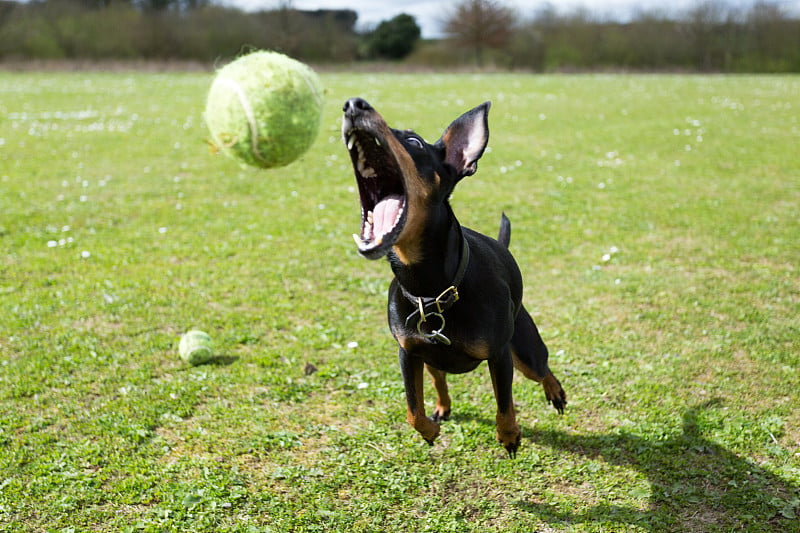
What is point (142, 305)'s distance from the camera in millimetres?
6004

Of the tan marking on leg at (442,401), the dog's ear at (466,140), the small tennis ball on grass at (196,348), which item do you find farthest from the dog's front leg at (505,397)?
the small tennis ball on grass at (196,348)

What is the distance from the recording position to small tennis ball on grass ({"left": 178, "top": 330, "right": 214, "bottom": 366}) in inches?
194

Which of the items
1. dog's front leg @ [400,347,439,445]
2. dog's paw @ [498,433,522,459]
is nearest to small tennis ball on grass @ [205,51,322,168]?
dog's front leg @ [400,347,439,445]

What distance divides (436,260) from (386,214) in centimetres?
38

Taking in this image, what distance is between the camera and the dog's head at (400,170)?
2531 mm

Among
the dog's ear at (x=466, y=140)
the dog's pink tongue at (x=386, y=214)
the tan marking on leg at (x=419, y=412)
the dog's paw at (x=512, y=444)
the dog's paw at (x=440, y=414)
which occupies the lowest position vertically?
the dog's paw at (x=440, y=414)

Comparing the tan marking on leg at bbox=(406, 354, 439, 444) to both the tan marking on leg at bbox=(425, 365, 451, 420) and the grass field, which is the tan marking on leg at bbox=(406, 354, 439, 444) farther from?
the tan marking on leg at bbox=(425, 365, 451, 420)

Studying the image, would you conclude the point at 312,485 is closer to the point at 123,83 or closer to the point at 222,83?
the point at 222,83

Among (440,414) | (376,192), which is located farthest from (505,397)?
(376,192)

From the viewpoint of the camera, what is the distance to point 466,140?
303 centimetres

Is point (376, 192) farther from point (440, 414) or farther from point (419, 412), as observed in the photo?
point (440, 414)

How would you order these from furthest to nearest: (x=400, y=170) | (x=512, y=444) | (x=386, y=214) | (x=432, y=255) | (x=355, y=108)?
(x=512, y=444) → (x=432, y=255) → (x=386, y=214) → (x=400, y=170) → (x=355, y=108)

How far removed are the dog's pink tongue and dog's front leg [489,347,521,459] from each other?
931mm

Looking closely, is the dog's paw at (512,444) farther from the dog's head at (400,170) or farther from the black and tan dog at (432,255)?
the dog's head at (400,170)
